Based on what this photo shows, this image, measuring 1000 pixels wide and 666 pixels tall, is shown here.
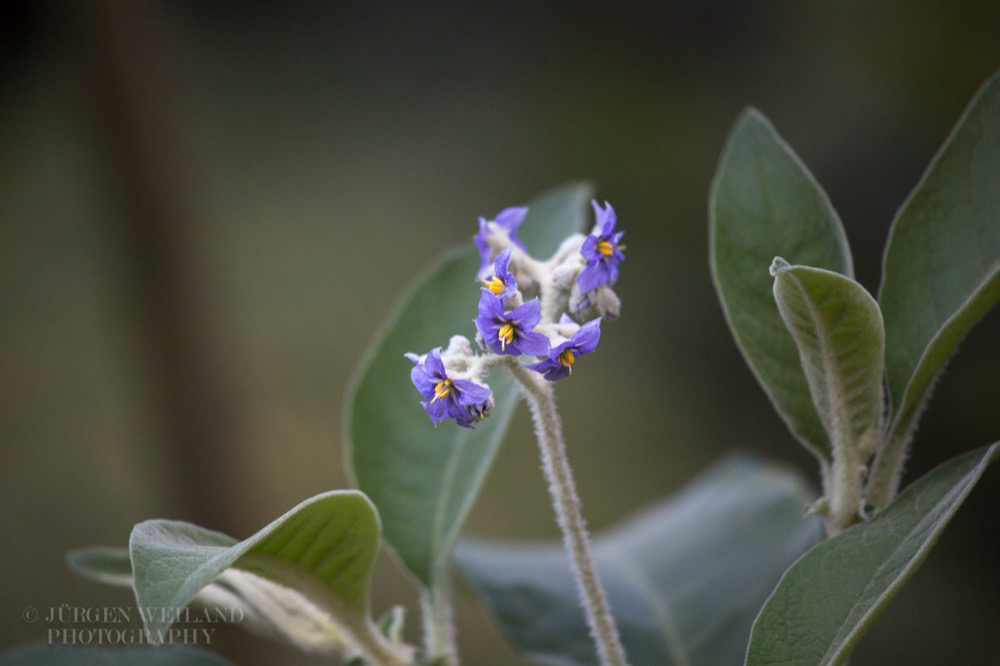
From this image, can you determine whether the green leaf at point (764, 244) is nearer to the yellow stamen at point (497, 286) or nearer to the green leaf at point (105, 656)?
the yellow stamen at point (497, 286)

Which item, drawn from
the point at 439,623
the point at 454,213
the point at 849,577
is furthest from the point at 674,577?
the point at 454,213

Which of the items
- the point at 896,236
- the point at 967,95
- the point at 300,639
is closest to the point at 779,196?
the point at 896,236

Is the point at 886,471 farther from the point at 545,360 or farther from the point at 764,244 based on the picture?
the point at 545,360

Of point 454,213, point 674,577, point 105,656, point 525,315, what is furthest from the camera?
point 454,213

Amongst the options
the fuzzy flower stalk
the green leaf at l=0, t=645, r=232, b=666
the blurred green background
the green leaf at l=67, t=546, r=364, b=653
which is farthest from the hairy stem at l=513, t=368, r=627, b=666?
the blurred green background

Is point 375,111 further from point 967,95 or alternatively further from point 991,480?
point 991,480

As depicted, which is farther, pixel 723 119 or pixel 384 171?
pixel 384 171

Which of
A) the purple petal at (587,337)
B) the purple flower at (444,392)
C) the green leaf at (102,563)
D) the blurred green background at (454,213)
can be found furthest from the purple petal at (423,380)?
the blurred green background at (454,213)
